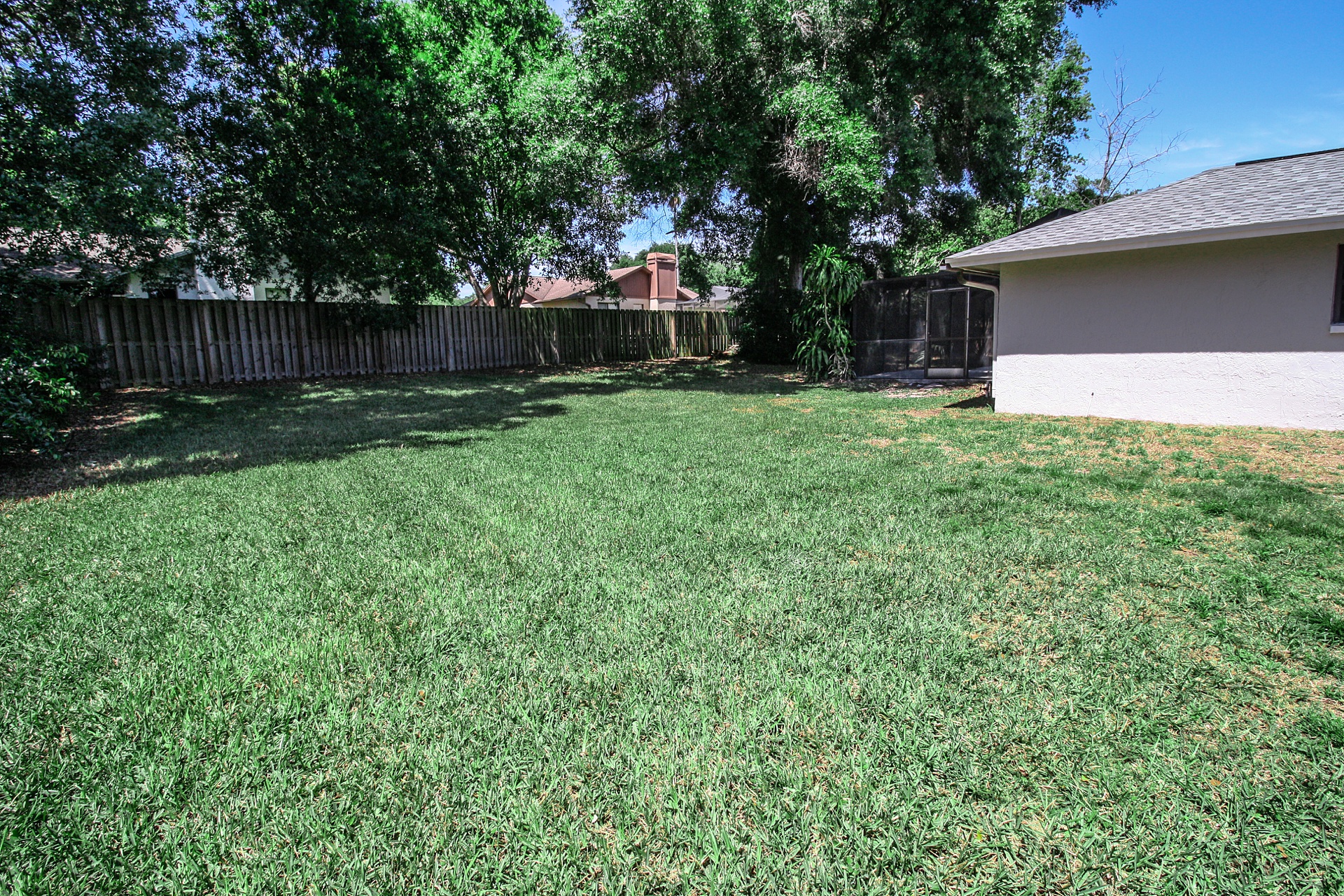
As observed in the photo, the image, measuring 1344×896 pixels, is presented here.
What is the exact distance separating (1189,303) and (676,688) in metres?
9.06

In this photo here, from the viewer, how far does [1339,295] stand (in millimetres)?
7242

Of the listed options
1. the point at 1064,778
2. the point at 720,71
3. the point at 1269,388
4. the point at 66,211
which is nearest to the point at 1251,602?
the point at 1064,778

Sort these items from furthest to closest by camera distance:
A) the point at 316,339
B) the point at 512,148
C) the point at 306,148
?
the point at 512,148 < the point at 316,339 < the point at 306,148

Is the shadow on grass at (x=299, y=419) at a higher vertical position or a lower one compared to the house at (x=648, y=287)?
lower

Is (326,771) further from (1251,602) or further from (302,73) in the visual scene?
(302,73)

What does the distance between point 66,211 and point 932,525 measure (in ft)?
33.3

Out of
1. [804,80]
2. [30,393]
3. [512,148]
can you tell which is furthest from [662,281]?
[30,393]

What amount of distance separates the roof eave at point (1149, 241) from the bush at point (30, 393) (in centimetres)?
1080

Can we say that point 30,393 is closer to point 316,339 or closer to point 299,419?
point 299,419

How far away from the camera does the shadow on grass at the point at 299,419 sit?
587 centimetres

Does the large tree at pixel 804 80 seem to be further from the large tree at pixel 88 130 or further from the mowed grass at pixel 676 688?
the mowed grass at pixel 676 688

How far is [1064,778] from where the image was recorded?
1.89 metres

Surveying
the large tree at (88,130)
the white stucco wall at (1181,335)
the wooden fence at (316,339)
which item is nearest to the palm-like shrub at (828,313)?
the white stucco wall at (1181,335)

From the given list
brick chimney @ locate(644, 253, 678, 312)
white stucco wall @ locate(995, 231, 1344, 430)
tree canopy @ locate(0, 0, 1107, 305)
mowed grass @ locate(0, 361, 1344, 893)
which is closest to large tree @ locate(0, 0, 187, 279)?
tree canopy @ locate(0, 0, 1107, 305)
